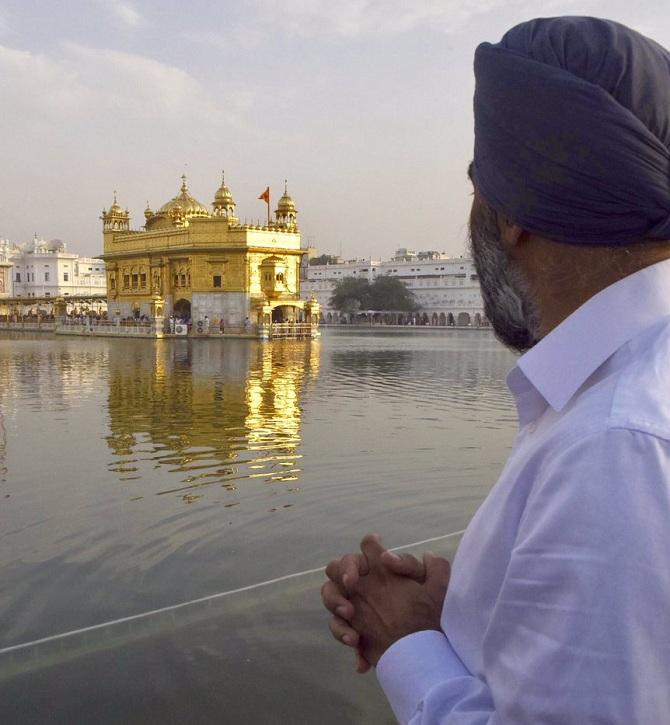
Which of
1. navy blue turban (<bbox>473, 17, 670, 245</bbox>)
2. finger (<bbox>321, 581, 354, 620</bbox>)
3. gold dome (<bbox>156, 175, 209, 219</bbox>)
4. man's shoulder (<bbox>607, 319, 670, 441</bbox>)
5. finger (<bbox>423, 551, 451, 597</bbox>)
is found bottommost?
finger (<bbox>321, 581, 354, 620</bbox>)

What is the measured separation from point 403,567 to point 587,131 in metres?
0.65

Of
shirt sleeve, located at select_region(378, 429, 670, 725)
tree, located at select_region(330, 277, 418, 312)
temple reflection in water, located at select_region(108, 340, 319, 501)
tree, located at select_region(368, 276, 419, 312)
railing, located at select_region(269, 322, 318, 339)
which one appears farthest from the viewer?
tree, located at select_region(330, 277, 418, 312)

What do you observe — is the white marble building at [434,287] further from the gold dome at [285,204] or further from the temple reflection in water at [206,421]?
the temple reflection in water at [206,421]

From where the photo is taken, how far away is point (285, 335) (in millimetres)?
32312

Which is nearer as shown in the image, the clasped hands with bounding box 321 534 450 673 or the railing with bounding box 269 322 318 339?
the clasped hands with bounding box 321 534 450 673

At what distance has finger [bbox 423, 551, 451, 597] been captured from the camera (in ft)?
3.54

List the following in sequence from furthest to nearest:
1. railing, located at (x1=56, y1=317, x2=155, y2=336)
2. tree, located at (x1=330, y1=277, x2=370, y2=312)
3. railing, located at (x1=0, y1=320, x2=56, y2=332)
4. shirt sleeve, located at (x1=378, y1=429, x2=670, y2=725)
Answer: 1. tree, located at (x1=330, y1=277, x2=370, y2=312)
2. railing, located at (x1=0, y1=320, x2=56, y2=332)
3. railing, located at (x1=56, y1=317, x2=155, y2=336)
4. shirt sleeve, located at (x1=378, y1=429, x2=670, y2=725)

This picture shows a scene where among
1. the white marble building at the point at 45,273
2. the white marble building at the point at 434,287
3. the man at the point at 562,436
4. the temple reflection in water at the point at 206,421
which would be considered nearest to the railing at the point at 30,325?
the white marble building at the point at 45,273

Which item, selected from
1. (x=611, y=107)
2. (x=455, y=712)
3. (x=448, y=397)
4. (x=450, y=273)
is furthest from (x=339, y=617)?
(x=450, y=273)

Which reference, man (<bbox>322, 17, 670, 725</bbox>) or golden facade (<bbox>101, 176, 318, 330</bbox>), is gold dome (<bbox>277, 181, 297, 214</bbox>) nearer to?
golden facade (<bbox>101, 176, 318, 330</bbox>)

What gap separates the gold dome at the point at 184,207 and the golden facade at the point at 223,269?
4.58ft

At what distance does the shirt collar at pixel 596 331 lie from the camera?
832 millimetres

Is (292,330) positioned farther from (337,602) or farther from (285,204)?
(337,602)

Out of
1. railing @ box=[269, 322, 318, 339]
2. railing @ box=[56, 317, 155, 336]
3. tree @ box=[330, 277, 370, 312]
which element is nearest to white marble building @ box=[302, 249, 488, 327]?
tree @ box=[330, 277, 370, 312]
